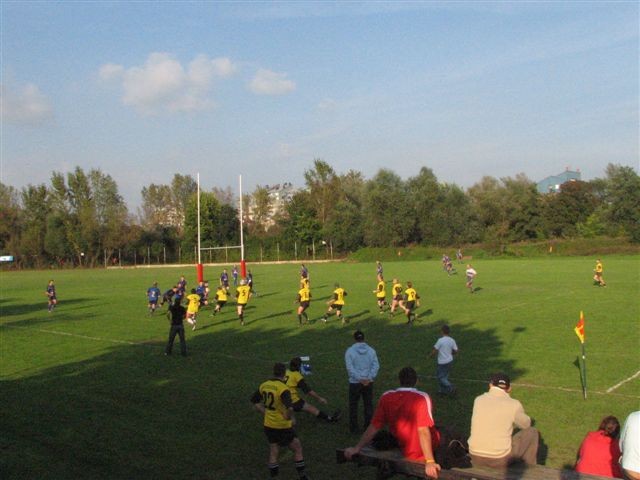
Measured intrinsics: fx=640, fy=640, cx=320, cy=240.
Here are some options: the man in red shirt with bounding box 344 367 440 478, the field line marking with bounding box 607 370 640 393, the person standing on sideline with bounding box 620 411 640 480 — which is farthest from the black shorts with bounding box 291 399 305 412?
the field line marking with bounding box 607 370 640 393

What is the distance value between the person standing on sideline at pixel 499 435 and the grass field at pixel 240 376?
93.0 inches

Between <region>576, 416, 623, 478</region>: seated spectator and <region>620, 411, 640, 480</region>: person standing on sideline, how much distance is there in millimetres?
A: 747

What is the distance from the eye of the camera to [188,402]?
39.9ft

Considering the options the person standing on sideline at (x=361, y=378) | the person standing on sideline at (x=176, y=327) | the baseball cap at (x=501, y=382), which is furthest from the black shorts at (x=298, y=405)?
the person standing on sideline at (x=176, y=327)

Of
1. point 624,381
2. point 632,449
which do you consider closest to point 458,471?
point 632,449

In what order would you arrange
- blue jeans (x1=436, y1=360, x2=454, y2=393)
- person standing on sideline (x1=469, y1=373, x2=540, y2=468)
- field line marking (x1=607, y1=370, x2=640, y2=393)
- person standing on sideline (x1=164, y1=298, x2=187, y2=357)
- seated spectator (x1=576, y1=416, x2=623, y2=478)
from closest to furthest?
person standing on sideline (x1=469, y1=373, x2=540, y2=468) < seated spectator (x1=576, y1=416, x2=623, y2=478) < blue jeans (x1=436, y1=360, x2=454, y2=393) < field line marking (x1=607, y1=370, x2=640, y2=393) < person standing on sideline (x1=164, y1=298, x2=187, y2=357)

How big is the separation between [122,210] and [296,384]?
326ft

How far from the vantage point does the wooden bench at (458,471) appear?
5.77 m

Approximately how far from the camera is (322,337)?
20141mm

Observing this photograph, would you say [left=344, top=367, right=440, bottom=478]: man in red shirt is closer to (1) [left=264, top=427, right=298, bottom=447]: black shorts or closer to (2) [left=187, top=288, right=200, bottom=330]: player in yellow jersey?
(1) [left=264, top=427, right=298, bottom=447]: black shorts

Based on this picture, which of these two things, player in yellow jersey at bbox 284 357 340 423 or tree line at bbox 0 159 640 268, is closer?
player in yellow jersey at bbox 284 357 340 423

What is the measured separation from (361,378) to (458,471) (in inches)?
174

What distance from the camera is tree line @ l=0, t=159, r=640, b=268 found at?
8681 cm

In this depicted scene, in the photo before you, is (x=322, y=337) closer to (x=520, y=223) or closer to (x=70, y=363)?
(x=70, y=363)
